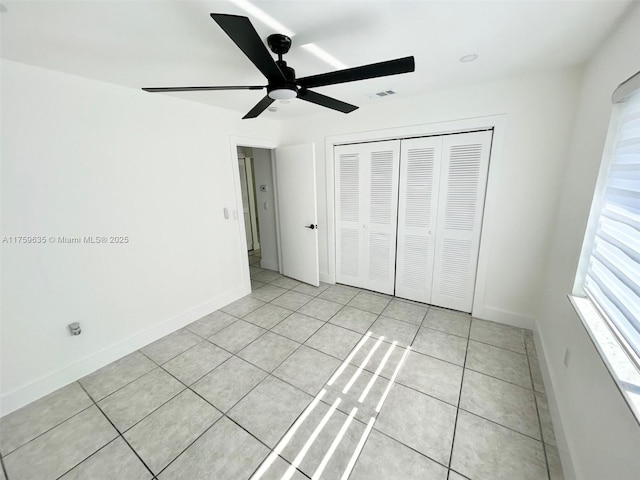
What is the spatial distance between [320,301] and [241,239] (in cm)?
131

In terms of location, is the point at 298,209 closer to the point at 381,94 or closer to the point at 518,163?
the point at 381,94

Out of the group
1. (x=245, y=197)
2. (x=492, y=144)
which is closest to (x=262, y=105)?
(x=492, y=144)

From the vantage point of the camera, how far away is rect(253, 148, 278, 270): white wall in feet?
13.2

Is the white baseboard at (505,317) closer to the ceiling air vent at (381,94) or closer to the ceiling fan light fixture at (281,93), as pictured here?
the ceiling air vent at (381,94)

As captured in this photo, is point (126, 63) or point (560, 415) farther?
point (126, 63)

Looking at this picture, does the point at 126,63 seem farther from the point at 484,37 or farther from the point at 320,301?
the point at 320,301


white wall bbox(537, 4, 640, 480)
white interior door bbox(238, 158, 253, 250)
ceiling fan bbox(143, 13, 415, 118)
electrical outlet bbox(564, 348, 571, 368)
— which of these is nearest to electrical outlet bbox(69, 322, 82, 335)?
ceiling fan bbox(143, 13, 415, 118)

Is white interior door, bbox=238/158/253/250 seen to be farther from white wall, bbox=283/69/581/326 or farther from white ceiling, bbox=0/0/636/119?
white wall, bbox=283/69/581/326

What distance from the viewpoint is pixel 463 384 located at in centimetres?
191

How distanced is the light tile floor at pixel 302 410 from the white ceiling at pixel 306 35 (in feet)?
7.72

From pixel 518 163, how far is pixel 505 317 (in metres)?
1.55

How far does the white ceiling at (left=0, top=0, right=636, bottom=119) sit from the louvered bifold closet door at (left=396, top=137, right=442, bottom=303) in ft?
2.62

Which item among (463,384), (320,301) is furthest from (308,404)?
(320,301)

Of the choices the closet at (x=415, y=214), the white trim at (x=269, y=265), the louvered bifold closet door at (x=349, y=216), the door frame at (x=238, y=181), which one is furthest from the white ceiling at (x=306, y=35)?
the white trim at (x=269, y=265)
